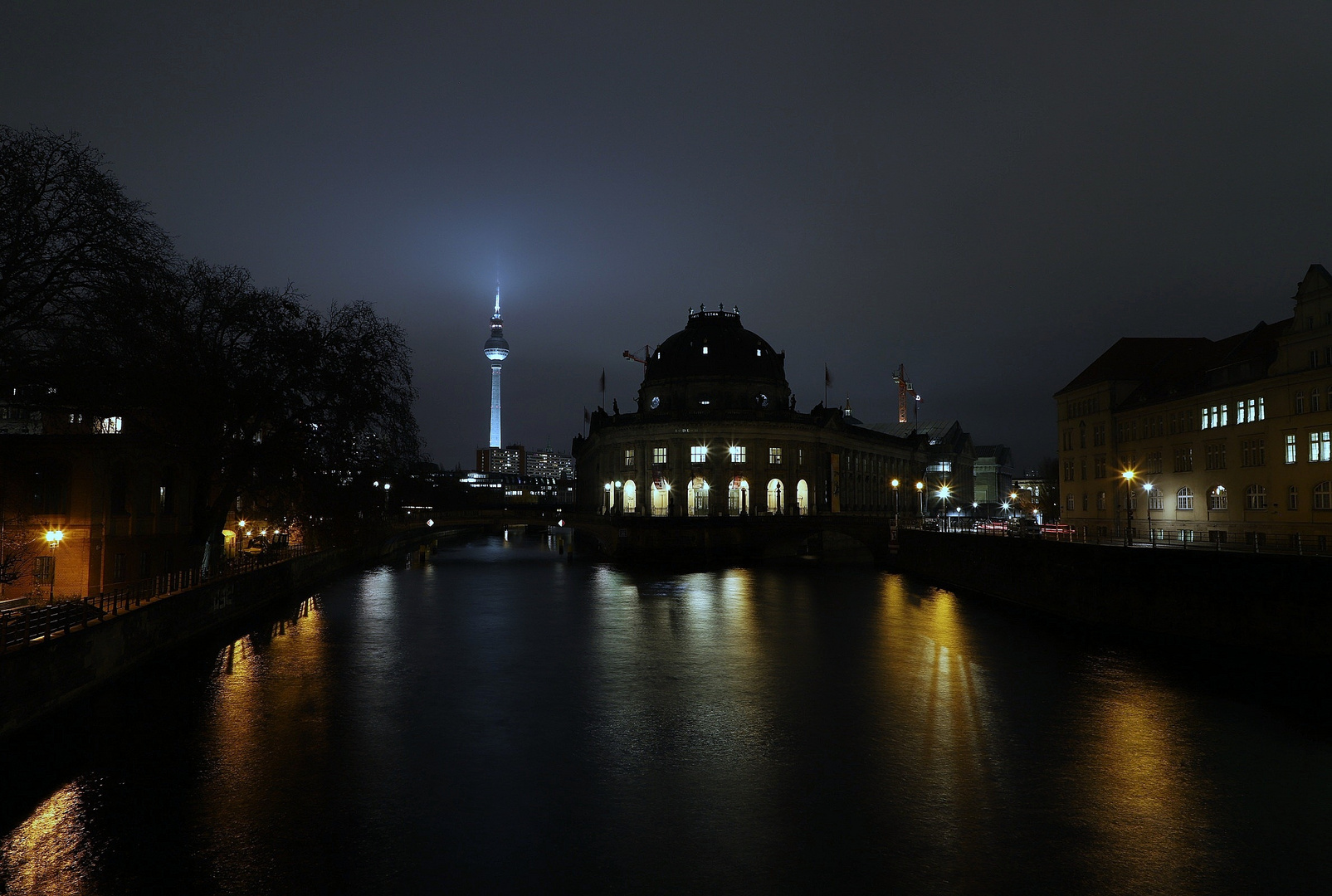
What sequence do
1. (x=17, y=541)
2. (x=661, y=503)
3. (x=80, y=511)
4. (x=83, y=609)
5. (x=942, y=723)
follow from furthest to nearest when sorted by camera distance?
(x=661, y=503) < (x=80, y=511) < (x=17, y=541) < (x=83, y=609) < (x=942, y=723)

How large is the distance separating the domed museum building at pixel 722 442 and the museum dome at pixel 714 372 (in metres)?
0.12

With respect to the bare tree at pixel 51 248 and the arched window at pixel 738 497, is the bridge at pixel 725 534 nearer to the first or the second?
the arched window at pixel 738 497

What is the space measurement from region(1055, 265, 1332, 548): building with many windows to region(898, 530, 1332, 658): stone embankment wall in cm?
237

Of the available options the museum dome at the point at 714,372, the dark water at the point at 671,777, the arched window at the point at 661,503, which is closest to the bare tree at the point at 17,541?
the dark water at the point at 671,777

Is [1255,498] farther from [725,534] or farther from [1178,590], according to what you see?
[725,534]

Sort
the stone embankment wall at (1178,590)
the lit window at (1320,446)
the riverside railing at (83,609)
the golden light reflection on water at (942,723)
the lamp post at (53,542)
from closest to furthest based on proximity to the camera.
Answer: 1. the golden light reflection on water at (942,723)
2. the riverside railing at (83,609)
3. the stone embankment wall at (1178,590)
4. the lamp post at (53,542)
5. the lit window at (1320,446)

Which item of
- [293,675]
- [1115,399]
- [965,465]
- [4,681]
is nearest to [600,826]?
Result: [4,681]

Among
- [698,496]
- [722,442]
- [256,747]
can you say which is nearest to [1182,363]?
[722,442]

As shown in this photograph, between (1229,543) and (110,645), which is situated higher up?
(1229,543)

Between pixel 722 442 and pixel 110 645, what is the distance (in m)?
74.0

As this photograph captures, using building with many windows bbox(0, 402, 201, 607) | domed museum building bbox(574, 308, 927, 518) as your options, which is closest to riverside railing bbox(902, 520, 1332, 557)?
building with many windows bbox(0, 402, 201, 607)

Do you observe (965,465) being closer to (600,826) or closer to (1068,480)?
(1068,480)

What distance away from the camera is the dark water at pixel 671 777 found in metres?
13.9

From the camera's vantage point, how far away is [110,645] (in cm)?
2528
